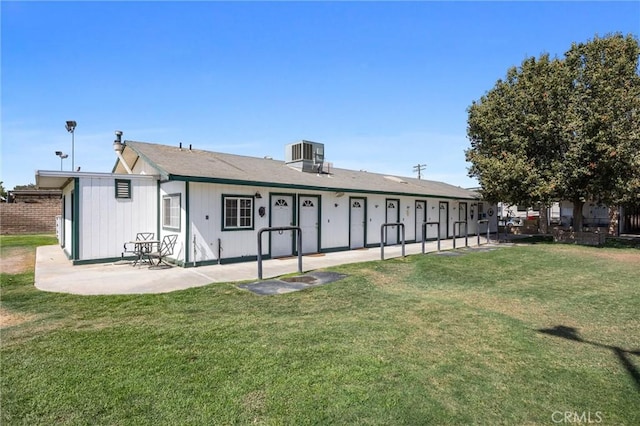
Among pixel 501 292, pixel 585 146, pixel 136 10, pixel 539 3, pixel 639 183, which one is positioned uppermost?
pixel 539 3

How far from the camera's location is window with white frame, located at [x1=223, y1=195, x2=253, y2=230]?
977cm

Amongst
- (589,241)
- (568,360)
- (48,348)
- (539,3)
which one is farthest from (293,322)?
(589,241)

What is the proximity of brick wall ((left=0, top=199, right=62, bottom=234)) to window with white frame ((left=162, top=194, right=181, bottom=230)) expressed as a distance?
13.1 m

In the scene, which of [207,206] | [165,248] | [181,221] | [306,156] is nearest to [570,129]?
[306,156]

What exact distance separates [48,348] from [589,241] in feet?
63.9

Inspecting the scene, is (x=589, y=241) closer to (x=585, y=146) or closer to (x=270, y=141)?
(x=585, y=146)

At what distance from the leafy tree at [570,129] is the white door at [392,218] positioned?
14.9 ft

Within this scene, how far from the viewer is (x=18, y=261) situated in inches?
397

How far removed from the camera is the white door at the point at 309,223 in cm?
1162

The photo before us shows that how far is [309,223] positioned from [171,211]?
168 inches

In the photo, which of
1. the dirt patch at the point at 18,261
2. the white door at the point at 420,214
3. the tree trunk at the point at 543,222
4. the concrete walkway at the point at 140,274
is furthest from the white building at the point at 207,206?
the tree trunk at the point at 543,222

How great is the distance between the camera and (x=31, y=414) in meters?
2.52

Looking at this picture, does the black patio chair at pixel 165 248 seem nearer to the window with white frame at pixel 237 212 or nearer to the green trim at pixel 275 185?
the window with white frame at pixel 237 212

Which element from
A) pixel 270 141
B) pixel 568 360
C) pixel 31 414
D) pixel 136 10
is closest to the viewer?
pixel 31 414
